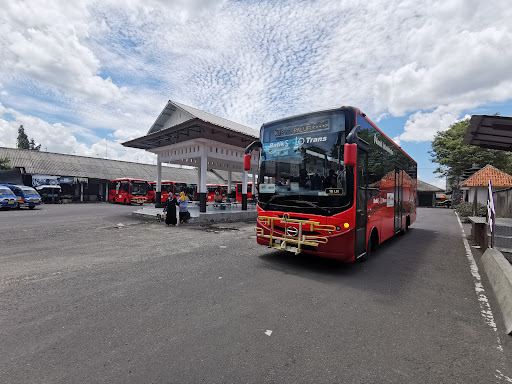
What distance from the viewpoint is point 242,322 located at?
11.0ft

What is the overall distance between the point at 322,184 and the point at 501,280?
136 inches

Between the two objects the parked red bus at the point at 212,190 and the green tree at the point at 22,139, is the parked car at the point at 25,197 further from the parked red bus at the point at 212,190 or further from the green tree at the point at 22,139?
the green tree at the point at 22,139

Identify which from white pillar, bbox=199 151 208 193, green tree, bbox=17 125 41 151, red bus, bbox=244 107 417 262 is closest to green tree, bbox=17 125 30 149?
green tree, bbox=17 125 41 151

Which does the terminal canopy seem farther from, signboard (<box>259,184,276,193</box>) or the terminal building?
the terminal building

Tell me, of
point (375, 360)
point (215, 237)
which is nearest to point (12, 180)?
point (215, 237)

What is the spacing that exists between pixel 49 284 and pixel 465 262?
9404mm

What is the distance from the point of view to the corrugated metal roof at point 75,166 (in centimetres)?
2956

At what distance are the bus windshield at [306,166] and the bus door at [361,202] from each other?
0.41 meters

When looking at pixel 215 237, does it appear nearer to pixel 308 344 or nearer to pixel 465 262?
pixel 308 344

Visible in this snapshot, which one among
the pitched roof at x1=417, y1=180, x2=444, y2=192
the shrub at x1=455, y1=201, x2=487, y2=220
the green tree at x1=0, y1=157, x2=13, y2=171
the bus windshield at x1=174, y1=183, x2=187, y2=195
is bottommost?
the shrub at x1=455, y1=201, x2=487, y2=220

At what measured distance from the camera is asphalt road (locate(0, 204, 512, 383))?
8.12ft

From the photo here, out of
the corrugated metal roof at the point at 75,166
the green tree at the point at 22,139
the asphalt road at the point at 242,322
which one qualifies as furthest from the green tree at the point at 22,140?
the asphalt road at the point at 242,322

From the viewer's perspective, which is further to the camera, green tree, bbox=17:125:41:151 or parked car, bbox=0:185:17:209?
green tree, bbox=17:125:41:151

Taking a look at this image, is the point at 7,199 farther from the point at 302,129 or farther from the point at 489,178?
the point at 489,178
